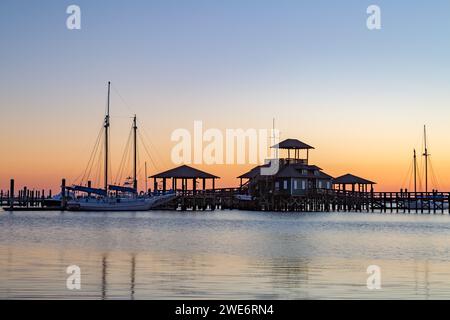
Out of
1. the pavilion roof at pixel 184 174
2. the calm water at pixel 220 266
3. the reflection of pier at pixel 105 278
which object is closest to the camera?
the reflection of pier at pixel 105 278

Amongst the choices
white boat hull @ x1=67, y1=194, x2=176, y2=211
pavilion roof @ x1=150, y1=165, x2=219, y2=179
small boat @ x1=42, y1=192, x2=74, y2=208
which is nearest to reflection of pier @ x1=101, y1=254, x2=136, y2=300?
pavilion roof @ x1=150, y1=165, x2=219, y2=179

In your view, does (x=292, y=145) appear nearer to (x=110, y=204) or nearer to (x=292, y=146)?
(x=292, y=146)

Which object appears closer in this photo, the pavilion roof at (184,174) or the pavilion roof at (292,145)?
the pavilion roof at (292,145)

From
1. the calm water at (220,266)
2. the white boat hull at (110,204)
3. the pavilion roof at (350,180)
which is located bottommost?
the calm water at (220,266)

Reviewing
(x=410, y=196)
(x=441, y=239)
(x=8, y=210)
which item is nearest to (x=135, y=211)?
(x=8, y=210)

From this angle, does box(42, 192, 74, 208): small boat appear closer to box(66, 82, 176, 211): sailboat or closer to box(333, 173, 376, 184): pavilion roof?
box(66, 82, 176, 211): sailboat

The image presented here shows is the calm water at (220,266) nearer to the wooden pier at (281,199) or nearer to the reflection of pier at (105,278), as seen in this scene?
the reflection of pier at (105,278)

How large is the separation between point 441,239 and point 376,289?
2803 cm

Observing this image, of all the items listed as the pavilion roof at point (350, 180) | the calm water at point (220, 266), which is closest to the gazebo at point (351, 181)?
the pavilion roof at point (350, 180)

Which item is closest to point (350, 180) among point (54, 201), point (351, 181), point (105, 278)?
point (351, 181)

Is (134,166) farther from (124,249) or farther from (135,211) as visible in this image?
(124,249)

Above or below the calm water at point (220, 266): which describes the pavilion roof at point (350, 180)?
above

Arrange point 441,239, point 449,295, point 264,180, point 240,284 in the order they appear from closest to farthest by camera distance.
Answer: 1. point 449,295
2. point 240,284
3. point 441,239
4. point 264,180

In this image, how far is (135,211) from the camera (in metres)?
104
